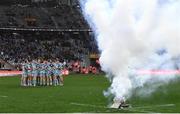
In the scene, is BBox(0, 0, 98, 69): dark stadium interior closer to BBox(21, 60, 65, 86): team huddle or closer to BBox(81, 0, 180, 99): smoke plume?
BBox(21, 60, 65, 86): team huddle

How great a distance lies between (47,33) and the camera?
7262cm

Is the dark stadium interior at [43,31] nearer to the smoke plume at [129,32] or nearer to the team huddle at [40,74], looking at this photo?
the team huddle at [40,74]

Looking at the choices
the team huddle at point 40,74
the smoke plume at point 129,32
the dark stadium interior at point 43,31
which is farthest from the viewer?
the dark stadium interior at point 43,31

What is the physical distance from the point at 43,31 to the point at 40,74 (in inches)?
1485

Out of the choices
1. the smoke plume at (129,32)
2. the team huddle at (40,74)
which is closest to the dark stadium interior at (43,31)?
the team huddle at (40,74)

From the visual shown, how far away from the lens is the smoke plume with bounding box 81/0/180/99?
18.6 m

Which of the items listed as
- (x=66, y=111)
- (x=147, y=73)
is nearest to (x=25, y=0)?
(x=147, y=73)

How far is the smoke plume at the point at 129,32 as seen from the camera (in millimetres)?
18598

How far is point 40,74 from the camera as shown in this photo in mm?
34031

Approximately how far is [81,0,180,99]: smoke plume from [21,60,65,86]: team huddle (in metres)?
14.2

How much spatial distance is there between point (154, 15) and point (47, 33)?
54.0 m

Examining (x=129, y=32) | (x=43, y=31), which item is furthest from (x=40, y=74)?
(x=43, y=31)

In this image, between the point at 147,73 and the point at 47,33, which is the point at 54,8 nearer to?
the point at 47,33

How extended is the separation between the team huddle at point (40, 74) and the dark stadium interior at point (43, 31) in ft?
106
